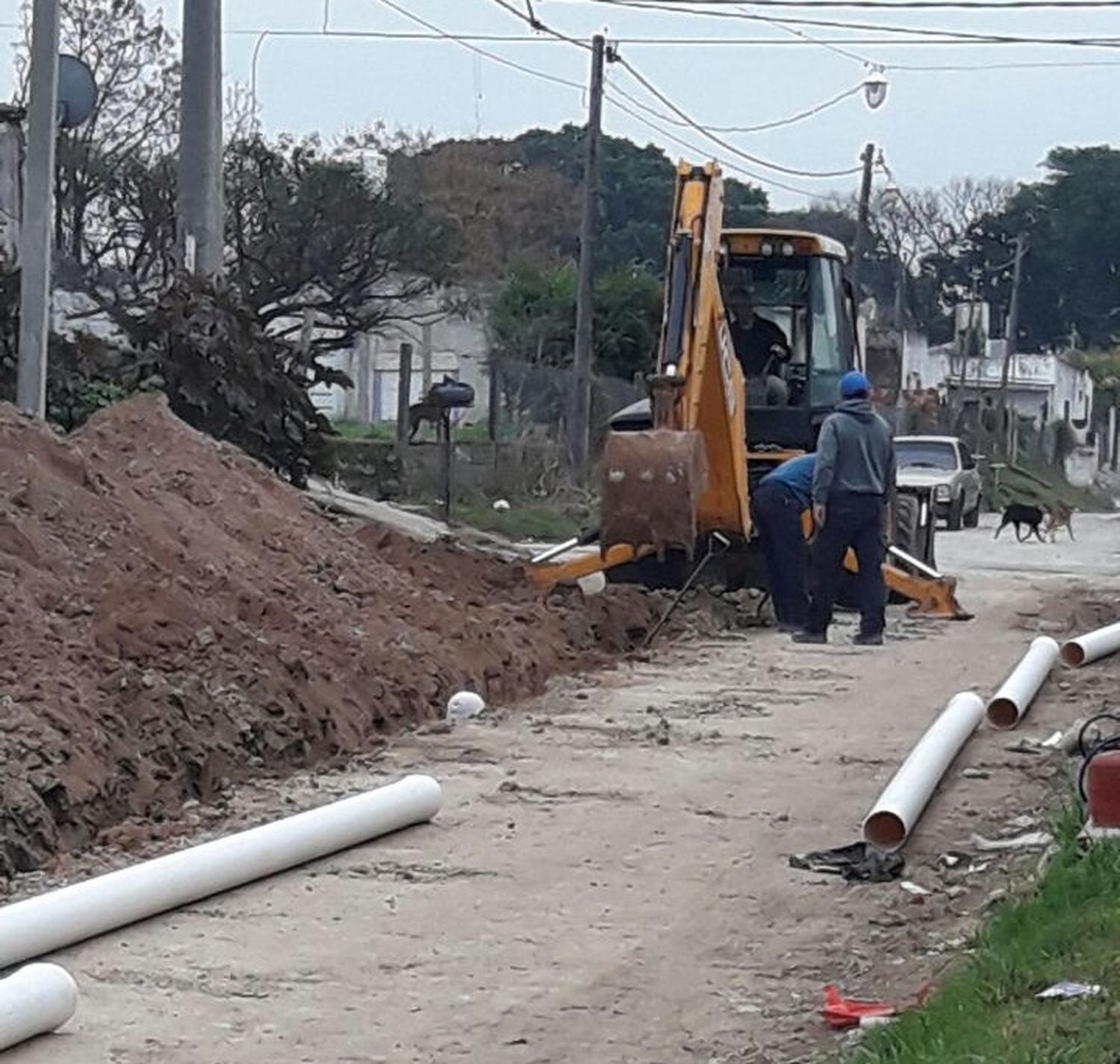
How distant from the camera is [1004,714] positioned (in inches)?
506

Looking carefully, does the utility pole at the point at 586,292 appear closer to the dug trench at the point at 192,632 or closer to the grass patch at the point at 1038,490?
the grass patch at the point at 1038,490

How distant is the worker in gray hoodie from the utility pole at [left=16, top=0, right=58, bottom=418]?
552 centimetres

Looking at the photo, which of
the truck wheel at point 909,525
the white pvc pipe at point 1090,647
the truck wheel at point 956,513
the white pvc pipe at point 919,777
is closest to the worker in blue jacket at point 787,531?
the white pvc pipe at point 1090,647

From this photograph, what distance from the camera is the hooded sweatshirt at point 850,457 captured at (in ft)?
55.2

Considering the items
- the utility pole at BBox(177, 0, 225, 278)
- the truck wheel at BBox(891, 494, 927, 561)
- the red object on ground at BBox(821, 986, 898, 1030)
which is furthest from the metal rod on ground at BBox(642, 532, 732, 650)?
the red object on ground at BBox(821, 986, 898, 1030)

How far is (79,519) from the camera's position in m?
12.9

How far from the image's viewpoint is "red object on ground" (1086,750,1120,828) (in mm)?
8047

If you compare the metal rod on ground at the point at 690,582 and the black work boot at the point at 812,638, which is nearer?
the black work boot at the point at 812,638

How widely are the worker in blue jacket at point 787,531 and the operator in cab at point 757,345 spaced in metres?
2.10

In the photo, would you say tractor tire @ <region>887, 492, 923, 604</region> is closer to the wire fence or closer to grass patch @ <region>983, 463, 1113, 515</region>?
the wire fence

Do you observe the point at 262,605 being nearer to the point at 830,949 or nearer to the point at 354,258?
the point at 830,949

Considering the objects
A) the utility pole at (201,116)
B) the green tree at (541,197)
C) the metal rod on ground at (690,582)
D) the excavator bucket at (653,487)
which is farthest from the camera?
the green tree at (541,197)

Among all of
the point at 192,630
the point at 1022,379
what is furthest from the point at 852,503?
the point at 1022,379

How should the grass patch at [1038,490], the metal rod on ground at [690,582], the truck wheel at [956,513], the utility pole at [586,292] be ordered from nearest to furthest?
the metal rod on ground at [690,582]
the utility pole at [586,292]
the truck wheel at [956,513]
the grass patch at [1038,490]
